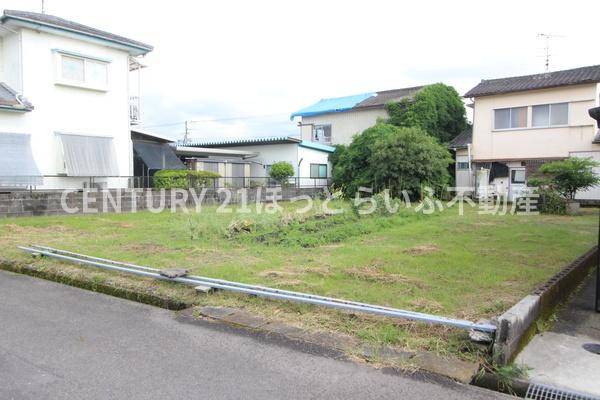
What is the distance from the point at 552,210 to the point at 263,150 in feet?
45.8

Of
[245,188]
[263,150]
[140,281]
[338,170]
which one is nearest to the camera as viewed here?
[140,281]

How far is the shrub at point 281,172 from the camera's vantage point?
21062mm

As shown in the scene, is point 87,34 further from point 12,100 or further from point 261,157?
point 261,157

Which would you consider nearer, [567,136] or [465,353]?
[465,353]

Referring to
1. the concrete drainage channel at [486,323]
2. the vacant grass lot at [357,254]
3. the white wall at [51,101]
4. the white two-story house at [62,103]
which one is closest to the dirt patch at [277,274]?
the vacant grass lot at [357,254]

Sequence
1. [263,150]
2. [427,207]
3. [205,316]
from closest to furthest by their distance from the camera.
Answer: [205,316], [427,207], [263,150]

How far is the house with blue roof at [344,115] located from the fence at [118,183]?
8.92 metres

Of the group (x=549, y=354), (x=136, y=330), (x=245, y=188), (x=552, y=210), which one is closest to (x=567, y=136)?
(x=552, y=210)

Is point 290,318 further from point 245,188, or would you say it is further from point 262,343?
point 245,188

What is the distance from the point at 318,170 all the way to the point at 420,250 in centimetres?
1778

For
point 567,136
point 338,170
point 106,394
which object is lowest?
point 106,394

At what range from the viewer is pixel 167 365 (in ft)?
Result: 10.9

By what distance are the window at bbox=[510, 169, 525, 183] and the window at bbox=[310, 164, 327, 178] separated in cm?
938

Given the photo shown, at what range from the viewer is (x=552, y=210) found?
14781 millimetres
